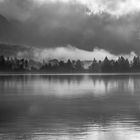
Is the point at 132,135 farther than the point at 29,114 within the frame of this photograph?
No

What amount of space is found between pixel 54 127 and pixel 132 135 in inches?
276

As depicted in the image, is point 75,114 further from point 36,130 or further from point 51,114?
point 36,130

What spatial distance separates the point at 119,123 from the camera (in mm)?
33656

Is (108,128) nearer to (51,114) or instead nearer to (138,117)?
(138,117)

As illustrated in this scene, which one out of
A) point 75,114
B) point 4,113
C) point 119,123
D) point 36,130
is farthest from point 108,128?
point 4,113

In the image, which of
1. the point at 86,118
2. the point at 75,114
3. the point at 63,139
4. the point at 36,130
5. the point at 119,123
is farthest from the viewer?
the point at 75,114

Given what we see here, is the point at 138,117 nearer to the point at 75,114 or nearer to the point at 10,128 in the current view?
the point at 75,114

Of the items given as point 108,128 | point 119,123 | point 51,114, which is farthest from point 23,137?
point 51,114

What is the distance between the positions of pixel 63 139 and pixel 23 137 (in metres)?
2.93

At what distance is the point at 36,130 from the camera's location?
29234 millimetres

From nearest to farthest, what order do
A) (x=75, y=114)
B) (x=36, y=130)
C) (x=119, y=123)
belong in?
(x=36, y=130) < (x=119, y=123) < (x=75, y=114)

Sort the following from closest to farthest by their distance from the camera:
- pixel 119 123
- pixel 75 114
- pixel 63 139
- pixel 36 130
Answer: pixel 63 139 → pixel 36 130 → pixel 119 123 → pixel 75 114

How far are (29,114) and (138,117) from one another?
1192 centimetres

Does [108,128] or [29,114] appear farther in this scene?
[29,114]
